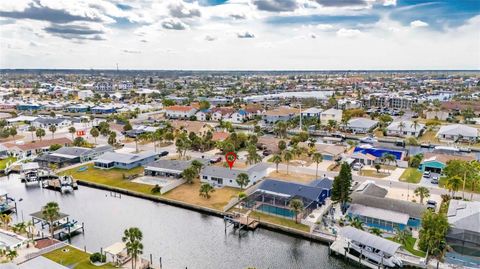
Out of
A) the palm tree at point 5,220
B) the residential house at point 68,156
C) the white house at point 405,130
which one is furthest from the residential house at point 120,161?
the white house at point 405,130

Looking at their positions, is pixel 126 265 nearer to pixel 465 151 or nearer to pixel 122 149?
pixel 122 149

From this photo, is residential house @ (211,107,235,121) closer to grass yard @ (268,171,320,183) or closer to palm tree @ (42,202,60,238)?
grass yard @ (268,171,320,183)

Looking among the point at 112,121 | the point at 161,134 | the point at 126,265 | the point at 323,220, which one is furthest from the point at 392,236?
the point at 112,121

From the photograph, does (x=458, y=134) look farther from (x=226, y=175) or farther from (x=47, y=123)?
(x=47, y=123)

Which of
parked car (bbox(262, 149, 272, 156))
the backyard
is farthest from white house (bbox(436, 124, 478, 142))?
the backyard

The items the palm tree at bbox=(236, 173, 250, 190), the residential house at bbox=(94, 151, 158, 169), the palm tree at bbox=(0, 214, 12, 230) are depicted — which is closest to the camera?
the palm tree at bbox=(0, 214, 12, 230)
